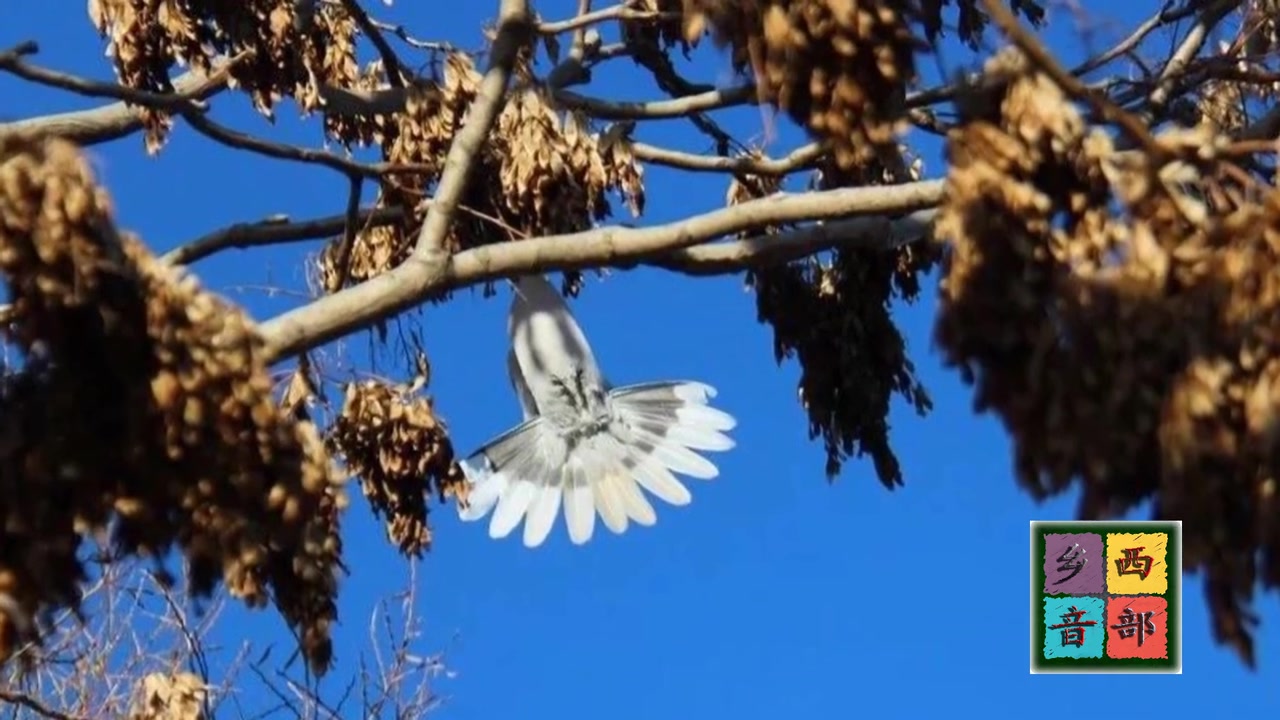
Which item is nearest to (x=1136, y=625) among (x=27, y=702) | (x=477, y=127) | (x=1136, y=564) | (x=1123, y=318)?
(x=1136, y=564)

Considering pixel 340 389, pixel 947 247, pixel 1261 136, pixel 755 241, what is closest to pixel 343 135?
pixel 340 389

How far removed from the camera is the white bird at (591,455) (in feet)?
19.9

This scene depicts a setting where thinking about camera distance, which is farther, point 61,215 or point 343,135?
point 343,135

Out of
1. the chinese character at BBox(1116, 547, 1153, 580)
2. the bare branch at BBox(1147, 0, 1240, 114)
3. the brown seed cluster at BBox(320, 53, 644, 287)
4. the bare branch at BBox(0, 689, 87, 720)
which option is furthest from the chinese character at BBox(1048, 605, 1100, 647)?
the bare branch at BBox(0, 689, 87, 720)

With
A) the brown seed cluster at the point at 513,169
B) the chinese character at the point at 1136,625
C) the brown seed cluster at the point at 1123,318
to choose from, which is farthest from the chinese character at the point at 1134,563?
the brown seed cluster at the point at 513,169

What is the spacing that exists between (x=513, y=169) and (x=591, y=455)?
1.14m

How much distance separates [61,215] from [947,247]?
4.08 ft

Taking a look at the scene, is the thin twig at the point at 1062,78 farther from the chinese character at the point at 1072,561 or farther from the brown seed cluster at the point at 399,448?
the brown seed cluster at the point at 399,448

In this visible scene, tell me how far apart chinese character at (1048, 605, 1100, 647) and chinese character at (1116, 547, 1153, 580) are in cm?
19

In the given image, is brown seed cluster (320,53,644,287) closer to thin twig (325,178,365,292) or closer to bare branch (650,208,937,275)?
thin twig (325,178,365,292)

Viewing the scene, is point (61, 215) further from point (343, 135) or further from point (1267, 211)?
point (343, 135)

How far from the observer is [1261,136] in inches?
187

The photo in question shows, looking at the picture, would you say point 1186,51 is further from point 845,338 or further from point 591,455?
point 591,455

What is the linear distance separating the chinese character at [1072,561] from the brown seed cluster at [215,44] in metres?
2.72
